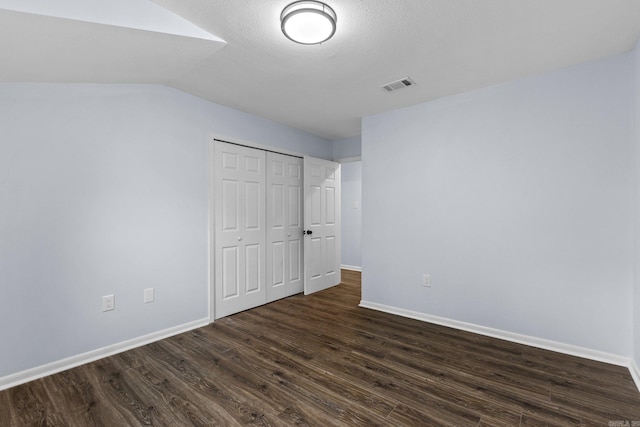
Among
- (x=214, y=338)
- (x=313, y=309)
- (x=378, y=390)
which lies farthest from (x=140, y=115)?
(x=378, y=390)

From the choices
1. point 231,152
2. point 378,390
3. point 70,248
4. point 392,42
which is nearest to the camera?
point 378,390

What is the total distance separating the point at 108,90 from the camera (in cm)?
252

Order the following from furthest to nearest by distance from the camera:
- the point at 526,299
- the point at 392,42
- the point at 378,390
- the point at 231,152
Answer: the point at 231,152 → the point at 526,299 → the point at 392,42 → the point at 378,390

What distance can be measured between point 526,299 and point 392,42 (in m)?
2.49

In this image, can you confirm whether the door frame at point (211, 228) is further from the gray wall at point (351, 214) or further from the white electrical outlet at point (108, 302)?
the gray wall at point (351, 214)

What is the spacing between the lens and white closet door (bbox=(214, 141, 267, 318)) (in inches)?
132

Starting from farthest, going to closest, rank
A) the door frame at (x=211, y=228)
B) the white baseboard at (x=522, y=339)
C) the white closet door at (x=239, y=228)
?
the white closet door at (x=239, y=228) < the door frame at (x=211, y=228) < the white baseboard at (x=522, y=339)

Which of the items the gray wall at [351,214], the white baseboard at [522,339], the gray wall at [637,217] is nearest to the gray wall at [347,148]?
the gray wall at [351,214]

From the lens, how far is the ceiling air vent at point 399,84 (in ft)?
8.98

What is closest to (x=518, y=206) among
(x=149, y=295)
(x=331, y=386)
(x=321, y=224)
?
(x=331, y=386)

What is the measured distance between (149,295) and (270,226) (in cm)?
162

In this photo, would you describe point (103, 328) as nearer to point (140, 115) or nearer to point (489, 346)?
point (140, 115)

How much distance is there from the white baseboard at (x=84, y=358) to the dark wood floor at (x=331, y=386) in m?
0.07

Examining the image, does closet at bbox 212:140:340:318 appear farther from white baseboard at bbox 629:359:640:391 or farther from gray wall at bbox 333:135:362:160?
white baseboard at bbox 629:359:640:391
